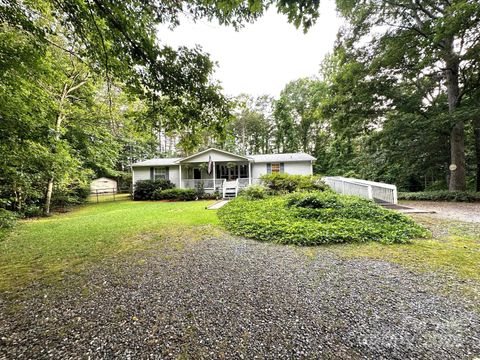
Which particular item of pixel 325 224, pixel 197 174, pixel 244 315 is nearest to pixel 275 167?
pixel 197 174

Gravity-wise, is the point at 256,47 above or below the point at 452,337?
above

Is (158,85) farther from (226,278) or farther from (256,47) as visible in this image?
(226,278)

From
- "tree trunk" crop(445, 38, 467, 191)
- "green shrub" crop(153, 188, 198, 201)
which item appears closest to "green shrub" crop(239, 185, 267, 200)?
"green shrub" crop(153, 188, 198, 201)

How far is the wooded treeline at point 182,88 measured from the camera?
3369 millimetres

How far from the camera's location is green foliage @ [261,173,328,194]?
472 inches

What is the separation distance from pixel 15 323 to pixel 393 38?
14488mm

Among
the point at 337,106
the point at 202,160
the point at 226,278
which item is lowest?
the point at 226,278

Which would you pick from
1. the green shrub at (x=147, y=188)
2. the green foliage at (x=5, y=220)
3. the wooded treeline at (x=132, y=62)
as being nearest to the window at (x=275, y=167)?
the green shrub at (x=147, y=188)

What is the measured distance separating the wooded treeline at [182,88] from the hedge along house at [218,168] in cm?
429

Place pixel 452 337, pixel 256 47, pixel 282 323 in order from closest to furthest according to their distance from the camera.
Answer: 1. pixel 452 337
2. pixel 282 323
3. pixel 256 47

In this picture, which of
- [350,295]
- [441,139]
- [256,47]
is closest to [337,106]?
[441,139]

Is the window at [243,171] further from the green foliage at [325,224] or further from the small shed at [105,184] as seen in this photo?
the small shed at [105,184]

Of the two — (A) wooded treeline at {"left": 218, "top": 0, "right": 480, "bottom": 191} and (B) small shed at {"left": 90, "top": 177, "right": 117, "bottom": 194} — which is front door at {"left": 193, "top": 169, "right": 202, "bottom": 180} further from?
(B) small shed at {"left": 90, "top": 177, "right": 117, "bottom": 194}

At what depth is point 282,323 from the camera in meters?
2.00
